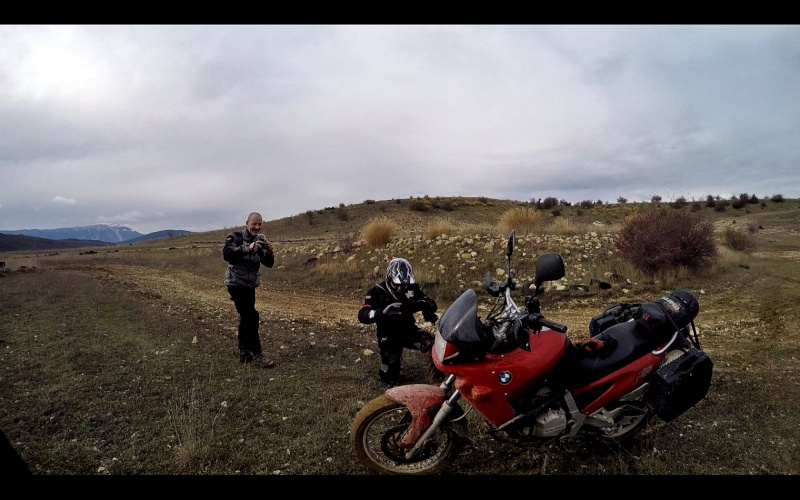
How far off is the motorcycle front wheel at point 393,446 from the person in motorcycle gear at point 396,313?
62.3 inches

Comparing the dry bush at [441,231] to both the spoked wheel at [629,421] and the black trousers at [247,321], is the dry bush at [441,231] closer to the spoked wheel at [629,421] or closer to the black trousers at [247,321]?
the black trousers at [247,321]

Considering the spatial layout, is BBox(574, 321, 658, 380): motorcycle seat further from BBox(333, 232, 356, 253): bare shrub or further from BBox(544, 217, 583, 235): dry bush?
BBox(544, 217, 583, 235): dry bush

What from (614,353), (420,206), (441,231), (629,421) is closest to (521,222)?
(441,231)

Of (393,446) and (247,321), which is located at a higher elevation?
(247,321)

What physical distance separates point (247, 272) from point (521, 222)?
1330 cm

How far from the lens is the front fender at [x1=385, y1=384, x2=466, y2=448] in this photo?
114 inches

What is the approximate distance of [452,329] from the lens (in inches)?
107

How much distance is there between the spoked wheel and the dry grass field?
7.0 inches

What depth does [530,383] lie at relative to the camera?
2814 mm

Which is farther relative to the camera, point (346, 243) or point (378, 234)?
point (346, 243)

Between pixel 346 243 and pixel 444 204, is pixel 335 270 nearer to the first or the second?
pixel 346 243

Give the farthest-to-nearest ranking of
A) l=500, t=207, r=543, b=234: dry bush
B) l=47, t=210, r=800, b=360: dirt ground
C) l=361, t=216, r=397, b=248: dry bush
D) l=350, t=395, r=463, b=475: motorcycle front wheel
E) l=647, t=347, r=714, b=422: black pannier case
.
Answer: l=500, t=207, r=543, b=234: dry bush
l=361, t=216, r=397, b=248: dry bush
l=47, t=210, r=800, b=360: dirt ground
l=350, t=395, r=463, b=475: motorcycle front wheel
l=647, t=347, r=714, b=422: black pannier case

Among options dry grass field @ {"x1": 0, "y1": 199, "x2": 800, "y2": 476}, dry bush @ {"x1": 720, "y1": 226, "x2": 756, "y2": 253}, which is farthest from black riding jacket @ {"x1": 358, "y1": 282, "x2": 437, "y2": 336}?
dry bush @ {"x1": 720, "y1": 226, "x2": 756, "y2": 253}
